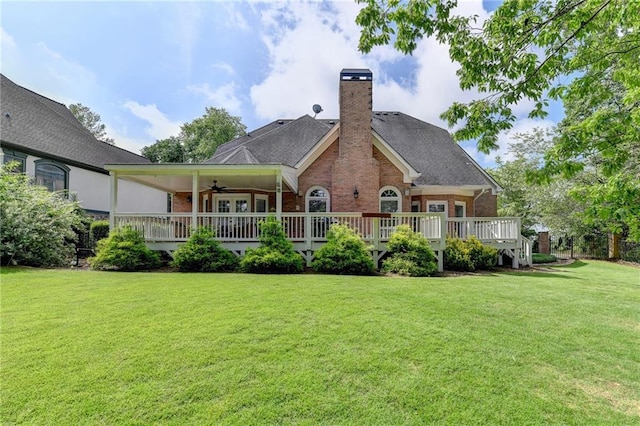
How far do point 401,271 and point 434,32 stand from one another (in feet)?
22.3

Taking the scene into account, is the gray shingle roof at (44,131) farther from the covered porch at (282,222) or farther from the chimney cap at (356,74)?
the chimney cap at (356,74)

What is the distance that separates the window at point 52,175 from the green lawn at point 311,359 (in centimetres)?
1330

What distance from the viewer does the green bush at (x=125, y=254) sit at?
977 centimetres

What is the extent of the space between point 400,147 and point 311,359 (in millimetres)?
15441

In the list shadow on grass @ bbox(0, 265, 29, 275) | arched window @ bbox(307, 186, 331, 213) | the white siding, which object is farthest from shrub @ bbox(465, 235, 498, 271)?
the white siding

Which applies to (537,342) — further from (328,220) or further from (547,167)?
(328,220)

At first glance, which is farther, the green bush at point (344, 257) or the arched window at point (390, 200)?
the arched window at point (390, 200)

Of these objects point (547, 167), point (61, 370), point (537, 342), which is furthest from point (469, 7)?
point (61, 370)

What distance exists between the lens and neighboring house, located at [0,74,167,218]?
15773 mm

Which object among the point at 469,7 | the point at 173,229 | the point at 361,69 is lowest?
the point at 173,229

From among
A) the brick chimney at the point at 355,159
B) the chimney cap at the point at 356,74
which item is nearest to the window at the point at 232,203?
the brick chimney at the point at 355,159

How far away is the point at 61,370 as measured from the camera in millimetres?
3191

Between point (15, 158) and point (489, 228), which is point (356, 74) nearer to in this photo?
point (489, 228)

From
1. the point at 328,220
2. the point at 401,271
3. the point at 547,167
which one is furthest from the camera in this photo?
the point at 328,220
